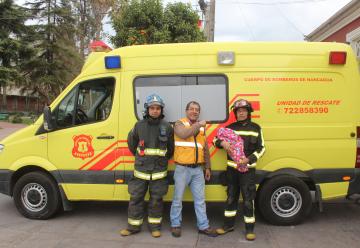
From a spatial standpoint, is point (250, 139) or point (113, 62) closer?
point (250, 139)

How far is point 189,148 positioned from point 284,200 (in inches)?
60.7

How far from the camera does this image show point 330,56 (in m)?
5.59

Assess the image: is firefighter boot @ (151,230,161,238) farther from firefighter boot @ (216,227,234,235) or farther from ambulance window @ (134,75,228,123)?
ambulance window @ (134,75,228,123)

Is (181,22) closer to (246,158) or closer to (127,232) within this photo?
(246,158)

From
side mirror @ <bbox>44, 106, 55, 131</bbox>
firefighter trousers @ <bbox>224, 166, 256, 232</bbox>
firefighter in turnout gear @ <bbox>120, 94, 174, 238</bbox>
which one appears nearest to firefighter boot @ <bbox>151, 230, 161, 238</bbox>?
firefighter in turnout gear @ <bbox>120, 94, 174, 238</bbox>

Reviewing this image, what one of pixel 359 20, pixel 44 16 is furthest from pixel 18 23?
pixel 359 20

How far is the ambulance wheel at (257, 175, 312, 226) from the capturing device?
558cm

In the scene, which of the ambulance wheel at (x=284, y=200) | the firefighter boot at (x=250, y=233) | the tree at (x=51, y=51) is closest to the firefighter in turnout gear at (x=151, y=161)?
the firefighter boot at (x=250, y=233)

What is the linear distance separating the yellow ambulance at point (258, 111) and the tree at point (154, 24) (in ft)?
18.9

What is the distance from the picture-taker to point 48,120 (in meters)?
5.73

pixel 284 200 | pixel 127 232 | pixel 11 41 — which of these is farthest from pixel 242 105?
pixel 11 41

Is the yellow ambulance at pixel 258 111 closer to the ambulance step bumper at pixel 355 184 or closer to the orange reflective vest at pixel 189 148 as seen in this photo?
the ambulance step bumper at pixel 355 184

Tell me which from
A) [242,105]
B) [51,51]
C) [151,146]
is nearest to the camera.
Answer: [242,105]

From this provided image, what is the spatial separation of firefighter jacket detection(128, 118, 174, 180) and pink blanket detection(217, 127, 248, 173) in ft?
2.19
